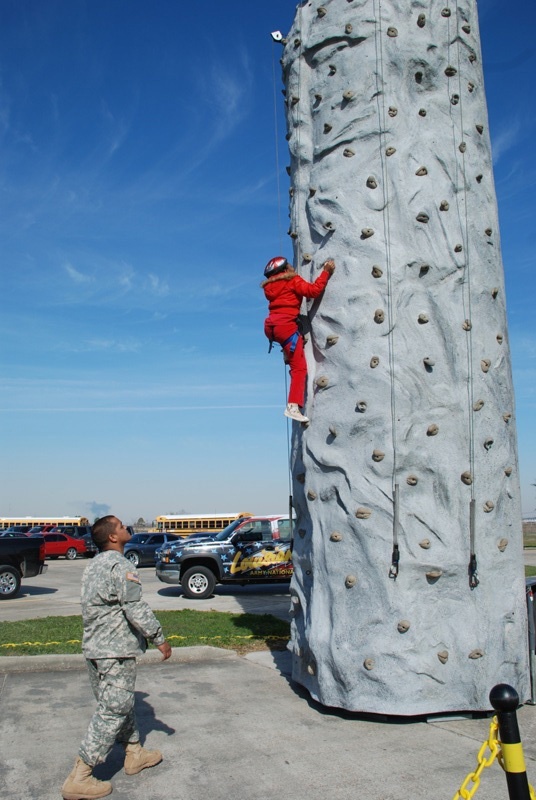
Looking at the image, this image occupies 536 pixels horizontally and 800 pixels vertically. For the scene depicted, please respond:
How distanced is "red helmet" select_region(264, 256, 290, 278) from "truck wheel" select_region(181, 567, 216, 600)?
433 inches

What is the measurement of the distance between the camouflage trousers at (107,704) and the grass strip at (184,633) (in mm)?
4373

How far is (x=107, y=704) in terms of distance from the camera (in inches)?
195

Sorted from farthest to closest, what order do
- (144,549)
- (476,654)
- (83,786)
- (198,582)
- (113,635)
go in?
(144,549) < (198,582) < (476,654) < (113,635) < (83,786)

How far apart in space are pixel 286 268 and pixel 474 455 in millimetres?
2588

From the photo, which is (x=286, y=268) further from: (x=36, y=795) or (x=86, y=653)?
(x=36, y=795)

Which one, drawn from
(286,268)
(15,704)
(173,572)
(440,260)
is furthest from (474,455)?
(173,572)

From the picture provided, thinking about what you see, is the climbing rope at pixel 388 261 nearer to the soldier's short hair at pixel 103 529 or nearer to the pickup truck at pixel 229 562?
the soldier's short hair at pixel 103 529

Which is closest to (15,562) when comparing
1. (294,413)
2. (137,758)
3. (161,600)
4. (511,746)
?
(161,600)

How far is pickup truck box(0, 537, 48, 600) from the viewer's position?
17.8 m

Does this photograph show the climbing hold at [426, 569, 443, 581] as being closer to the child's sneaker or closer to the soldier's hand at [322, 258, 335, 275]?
the child's sneaker

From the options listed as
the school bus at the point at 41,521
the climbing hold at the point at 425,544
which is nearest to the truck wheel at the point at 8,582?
the climbing hold at the point at 425,544

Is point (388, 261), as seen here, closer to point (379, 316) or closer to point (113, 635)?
point (379, 316)

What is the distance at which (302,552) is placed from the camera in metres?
7.22

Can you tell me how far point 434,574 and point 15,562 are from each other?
1409 cm
